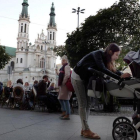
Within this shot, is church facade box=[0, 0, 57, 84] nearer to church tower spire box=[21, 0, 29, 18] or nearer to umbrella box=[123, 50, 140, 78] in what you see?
church tower spire box=[21, 0, 29, 18]

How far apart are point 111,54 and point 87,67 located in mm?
479

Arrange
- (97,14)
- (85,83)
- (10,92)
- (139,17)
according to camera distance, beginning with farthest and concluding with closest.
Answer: (97,14)
(139,17)
(10,92)
(85,83)

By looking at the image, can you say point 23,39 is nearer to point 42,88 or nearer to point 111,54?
point 42,88

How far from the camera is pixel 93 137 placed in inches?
141

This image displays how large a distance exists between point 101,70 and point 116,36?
20.8 m

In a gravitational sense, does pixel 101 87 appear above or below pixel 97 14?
below

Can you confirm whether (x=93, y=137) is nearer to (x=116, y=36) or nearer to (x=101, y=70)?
(x=101, y=70)

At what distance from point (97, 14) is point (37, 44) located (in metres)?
66.6

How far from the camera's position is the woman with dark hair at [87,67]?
3402 mm

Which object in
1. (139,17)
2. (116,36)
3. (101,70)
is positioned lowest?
(101,70)

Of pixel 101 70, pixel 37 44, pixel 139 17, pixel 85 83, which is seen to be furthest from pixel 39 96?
pixel 37 44

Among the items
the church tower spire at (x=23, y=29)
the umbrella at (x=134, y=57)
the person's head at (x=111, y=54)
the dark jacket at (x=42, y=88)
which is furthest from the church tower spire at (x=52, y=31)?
the umbrella at (x=134, y=57)

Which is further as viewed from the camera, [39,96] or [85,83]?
[39,96]

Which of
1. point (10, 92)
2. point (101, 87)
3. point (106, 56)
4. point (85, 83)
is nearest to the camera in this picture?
point (101, 87)
